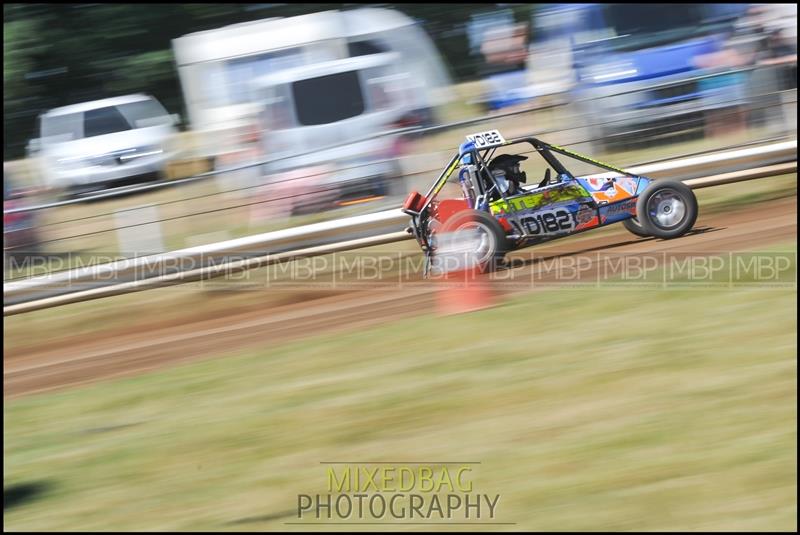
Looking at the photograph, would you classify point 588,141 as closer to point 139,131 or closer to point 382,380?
point 382,380

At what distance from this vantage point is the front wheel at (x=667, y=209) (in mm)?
7785

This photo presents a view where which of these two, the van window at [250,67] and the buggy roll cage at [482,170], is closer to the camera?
the buggy roll cage at [482,170]

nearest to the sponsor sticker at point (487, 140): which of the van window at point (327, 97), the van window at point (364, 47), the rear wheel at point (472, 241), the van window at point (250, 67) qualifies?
the rear wheel at point (472, 241)

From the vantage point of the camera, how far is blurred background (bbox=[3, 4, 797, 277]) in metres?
8.94

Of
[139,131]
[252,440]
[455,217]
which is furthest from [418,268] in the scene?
[139,131]

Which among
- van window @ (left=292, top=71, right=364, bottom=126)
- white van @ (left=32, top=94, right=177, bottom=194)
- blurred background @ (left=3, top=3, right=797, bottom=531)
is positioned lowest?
blurred background @ (left=3, top=3, right=797, bottom=531)

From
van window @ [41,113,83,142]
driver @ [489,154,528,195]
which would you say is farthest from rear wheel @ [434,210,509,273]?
van window @ [41,113,83,142]

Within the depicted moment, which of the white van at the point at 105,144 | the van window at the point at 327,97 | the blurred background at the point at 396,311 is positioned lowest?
the blurred background at the point at 396,311

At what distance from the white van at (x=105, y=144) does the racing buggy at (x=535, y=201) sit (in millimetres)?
7926

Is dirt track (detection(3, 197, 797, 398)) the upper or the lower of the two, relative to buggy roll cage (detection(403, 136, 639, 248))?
lower

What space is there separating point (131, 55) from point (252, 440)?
17115 millimetres

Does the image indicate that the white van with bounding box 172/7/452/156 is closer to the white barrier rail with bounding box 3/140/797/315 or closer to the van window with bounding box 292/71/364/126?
the van window with bounding box 292/71/364/126

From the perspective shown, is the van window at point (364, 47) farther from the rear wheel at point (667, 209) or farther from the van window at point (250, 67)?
the rear wheel at point (667, 209)

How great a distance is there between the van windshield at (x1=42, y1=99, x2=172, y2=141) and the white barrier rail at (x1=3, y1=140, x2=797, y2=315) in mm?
6844
